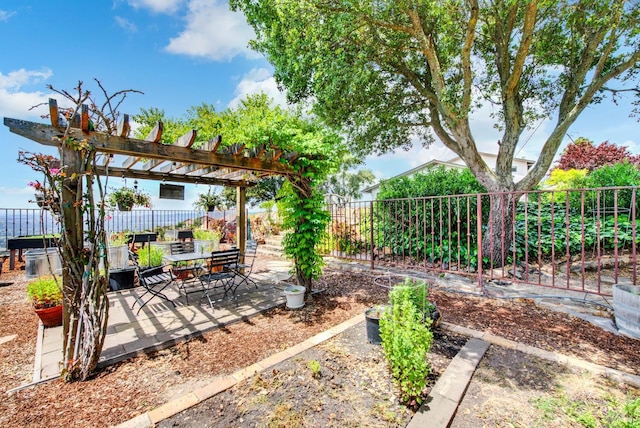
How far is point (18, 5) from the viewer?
11.6 feet

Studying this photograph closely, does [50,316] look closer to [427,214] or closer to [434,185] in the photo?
[427,214]

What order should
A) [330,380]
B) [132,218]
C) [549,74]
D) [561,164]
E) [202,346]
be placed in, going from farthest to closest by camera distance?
[561,164], [132,218], [549,74], [202,346], [330,380]

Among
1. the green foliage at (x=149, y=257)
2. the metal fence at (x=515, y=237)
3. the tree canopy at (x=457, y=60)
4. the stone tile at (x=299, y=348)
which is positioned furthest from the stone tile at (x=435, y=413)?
the green foliage at (x=149, y=257)

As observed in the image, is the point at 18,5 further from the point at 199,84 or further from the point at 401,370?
the point at 401,370

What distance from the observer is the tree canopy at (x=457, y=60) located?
466 cm

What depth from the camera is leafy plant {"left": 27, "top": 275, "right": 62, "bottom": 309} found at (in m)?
3.28

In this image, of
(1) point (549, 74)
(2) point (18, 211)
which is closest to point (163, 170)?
(2) point (18, 211)

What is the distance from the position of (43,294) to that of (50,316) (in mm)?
291

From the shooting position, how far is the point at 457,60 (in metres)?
6.26

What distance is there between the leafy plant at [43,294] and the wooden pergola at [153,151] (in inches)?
64.6

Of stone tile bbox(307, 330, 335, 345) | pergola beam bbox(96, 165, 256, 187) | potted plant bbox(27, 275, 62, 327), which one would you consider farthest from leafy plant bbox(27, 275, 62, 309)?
stone tile bbox(307, 330, 335, 345)

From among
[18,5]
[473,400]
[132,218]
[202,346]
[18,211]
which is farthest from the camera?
[132,218]

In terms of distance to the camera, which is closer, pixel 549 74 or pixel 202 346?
pixel 202 346

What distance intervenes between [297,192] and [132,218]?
8.32m
